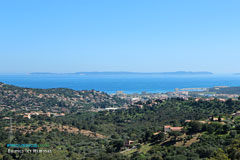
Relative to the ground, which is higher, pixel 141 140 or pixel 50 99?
pixel 141 140

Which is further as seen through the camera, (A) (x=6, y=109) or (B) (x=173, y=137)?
(A) (x=6, y=109)

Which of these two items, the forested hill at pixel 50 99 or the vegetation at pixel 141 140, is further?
the forested hill at pixel 50 99

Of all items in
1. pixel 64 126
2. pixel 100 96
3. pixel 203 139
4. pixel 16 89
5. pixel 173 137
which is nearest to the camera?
pixel 203 139

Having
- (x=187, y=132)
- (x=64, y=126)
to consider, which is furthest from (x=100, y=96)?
(x=187, y=132)

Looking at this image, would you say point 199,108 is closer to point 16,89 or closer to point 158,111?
point 158,111

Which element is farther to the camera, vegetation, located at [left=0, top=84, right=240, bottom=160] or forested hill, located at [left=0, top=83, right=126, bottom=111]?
forested hill, located at [left=0, top=83, right=126, bottom=111]

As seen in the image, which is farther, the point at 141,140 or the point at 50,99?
the point at 50,99

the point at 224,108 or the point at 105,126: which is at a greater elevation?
the point at 224,108

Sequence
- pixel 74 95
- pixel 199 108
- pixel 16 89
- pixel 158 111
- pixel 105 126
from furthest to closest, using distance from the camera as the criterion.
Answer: pixel 74 95, pixel 16 89, pixel 158 111, pixel 199 108, pixel 105 126
